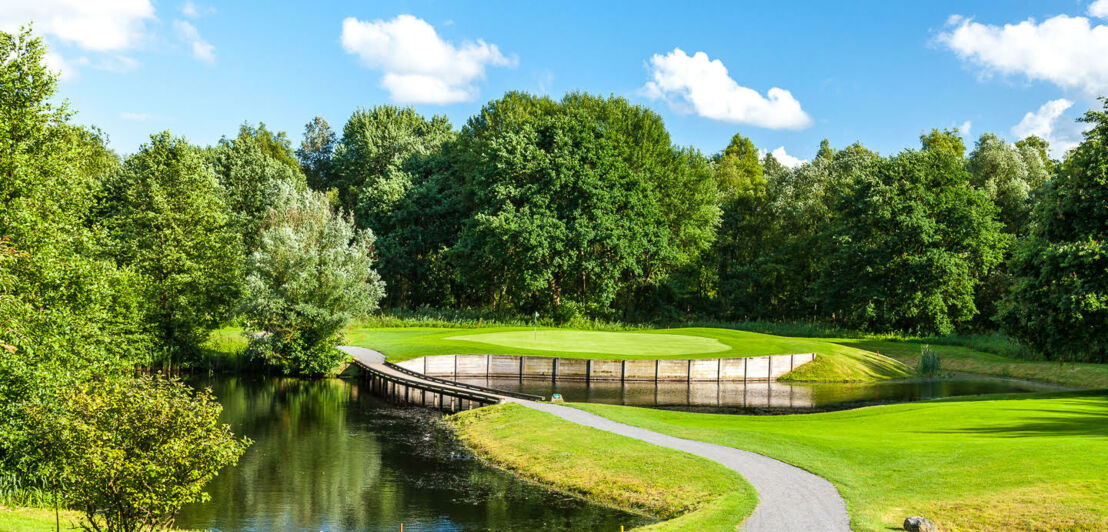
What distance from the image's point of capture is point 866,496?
16422 millimetres

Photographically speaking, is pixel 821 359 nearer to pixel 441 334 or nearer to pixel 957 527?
pixel 441 334

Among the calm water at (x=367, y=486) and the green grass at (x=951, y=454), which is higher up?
the green grass at (x=951, y=454)

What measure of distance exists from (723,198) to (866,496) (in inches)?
2798

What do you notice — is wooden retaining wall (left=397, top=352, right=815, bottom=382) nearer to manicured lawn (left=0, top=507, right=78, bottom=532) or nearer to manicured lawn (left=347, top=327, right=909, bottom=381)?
manicured lawn (left=347, top=327, right=909, bottom=381)

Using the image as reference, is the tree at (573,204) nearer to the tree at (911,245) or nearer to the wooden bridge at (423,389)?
the tree at (911,245)

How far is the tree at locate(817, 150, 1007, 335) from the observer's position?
2426 inches

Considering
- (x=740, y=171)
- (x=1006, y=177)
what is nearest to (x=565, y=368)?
(x=1006, y=177)

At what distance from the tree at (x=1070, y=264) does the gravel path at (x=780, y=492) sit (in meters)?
19.8

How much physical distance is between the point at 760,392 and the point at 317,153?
86458 mm

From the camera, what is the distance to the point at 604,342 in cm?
5312

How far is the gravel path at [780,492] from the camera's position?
14578 mm

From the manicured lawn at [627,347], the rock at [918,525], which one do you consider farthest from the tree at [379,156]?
the rock at [918,525]

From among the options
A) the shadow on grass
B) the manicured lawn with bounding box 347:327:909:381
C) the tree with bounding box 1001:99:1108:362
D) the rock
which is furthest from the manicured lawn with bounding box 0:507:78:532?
the tree with bounding box 1001:99:1108:362

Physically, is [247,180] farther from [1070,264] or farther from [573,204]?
[1070,264]
